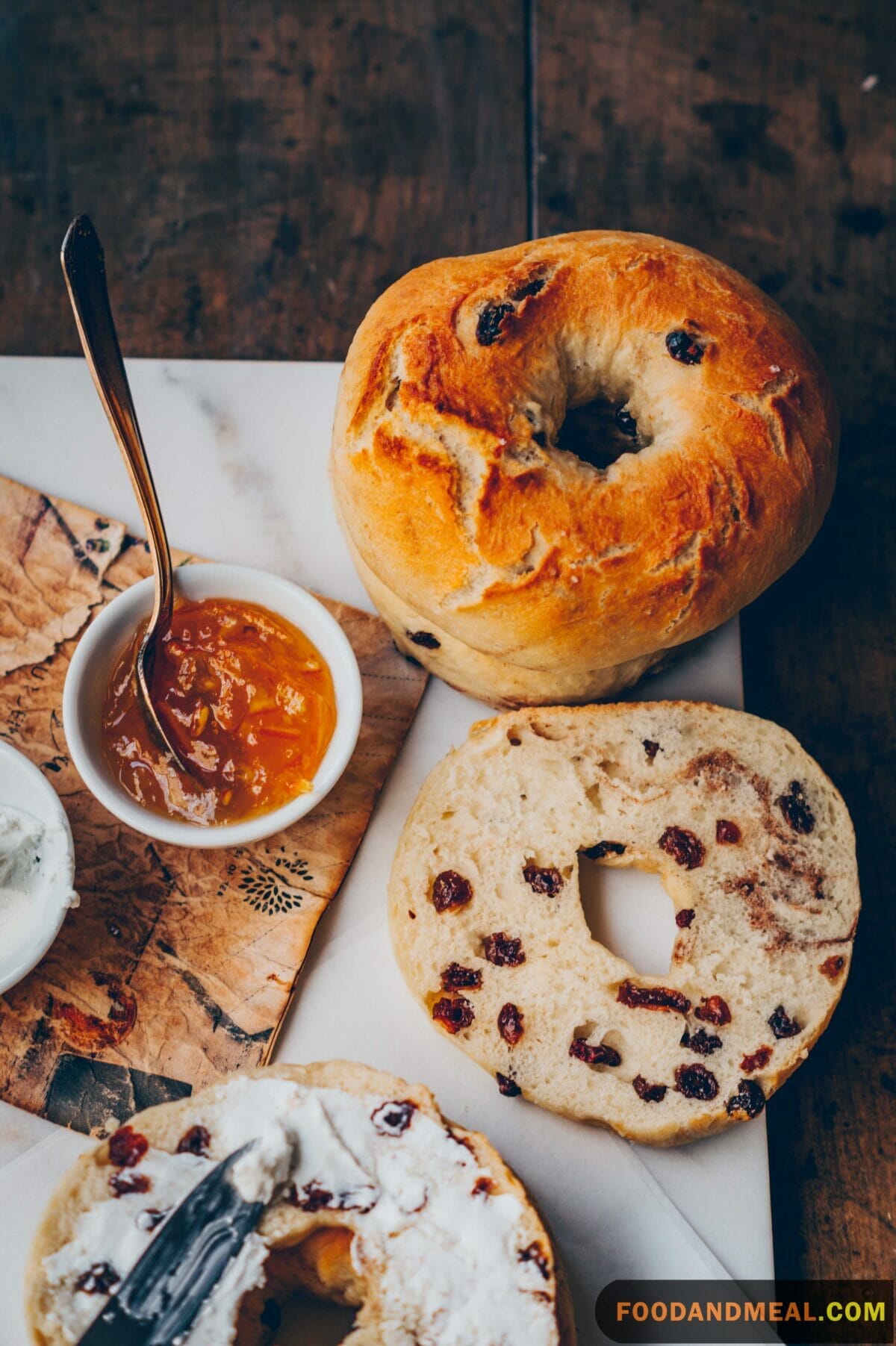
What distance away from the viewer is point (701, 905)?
2285 mm

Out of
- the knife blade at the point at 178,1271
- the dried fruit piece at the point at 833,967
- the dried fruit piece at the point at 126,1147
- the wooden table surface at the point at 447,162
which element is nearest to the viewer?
the knife blade at the point at 178,1271

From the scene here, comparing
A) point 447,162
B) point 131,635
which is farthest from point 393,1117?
point 447,162

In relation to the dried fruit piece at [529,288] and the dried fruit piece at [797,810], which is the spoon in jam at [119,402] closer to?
the dried fruit piece at [529,288]

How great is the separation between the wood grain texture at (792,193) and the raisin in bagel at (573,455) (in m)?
0.59

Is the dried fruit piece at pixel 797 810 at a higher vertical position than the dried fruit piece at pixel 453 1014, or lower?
higher

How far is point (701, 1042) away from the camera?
7.23ft

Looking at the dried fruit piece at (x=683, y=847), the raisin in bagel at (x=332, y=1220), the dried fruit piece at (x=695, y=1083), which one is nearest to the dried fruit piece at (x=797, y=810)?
the dried fruit piece at (x=683, y=847)

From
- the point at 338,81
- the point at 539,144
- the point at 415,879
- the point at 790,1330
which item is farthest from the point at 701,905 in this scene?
the point at 338,81

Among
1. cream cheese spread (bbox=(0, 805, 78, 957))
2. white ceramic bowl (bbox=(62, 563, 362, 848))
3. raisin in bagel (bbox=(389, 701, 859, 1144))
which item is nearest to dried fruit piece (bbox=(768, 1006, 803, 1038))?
raisin in bagel (bbox=(389, 701, 859, 1144))

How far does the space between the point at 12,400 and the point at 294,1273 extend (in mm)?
2150

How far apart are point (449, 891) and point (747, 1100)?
763mm

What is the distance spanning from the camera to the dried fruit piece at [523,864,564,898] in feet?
7.48

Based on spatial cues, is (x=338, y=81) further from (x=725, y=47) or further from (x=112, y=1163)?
(x=112, y=1163)

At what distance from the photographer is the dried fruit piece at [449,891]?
2258 mm
